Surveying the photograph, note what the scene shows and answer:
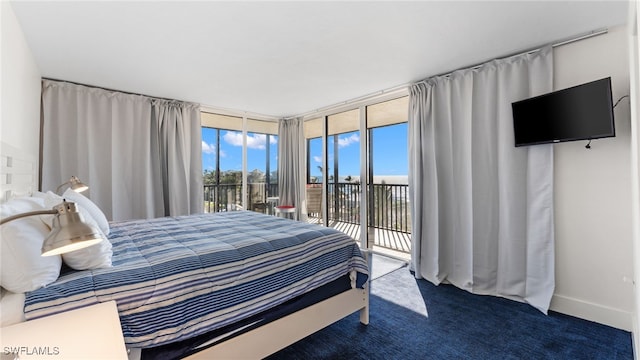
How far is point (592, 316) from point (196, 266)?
312cm

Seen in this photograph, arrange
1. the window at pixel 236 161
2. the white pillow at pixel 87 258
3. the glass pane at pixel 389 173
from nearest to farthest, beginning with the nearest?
the white pillow at pixel 87 258 < the glass pane at pixel 389 173 < the window at pixel 236 161

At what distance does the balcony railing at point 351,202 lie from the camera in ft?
15.2

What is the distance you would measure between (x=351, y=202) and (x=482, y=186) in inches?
96.3

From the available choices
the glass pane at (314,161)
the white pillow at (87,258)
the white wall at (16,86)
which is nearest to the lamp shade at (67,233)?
the white pillow at (87,258)

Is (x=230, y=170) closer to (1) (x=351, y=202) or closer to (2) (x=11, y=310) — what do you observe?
(1) (x=351, y=202)

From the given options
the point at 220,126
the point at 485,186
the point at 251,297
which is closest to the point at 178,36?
the point at 251,297

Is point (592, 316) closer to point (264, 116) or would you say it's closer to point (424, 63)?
point (424, 63)

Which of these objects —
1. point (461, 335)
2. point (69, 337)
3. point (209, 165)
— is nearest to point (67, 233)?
point (69, 337)

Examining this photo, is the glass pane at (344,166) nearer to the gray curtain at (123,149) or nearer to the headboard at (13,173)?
the gray curtain at (123,149)

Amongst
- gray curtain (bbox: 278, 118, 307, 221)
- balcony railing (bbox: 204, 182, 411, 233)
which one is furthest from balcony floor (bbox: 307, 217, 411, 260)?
gray curtain (bbox: 278, 118, 307, 221)

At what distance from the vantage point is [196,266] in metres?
1.48

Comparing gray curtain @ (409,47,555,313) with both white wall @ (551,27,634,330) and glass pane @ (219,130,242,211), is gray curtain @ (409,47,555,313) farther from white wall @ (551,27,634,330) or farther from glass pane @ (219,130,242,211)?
glass pane @ (219,130,242,211)

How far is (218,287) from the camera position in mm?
1488

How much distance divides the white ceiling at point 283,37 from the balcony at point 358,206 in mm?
2024
